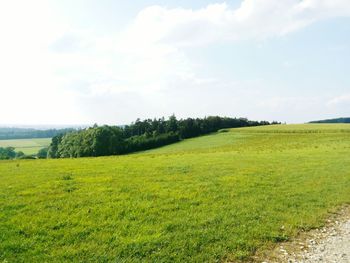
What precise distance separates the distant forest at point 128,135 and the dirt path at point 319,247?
82.9 meters

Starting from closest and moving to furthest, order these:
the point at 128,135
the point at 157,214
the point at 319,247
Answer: the point at 319,247
the point at 157,214
the point at 128,135

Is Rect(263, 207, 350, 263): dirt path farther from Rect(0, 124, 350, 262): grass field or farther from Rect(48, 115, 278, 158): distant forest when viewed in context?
Rect(48, 115, 278, 158): distant forest

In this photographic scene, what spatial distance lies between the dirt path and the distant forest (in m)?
82.9

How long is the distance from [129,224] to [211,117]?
14448 cm

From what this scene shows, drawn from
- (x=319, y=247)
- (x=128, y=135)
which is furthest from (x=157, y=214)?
(x=128, y=135)

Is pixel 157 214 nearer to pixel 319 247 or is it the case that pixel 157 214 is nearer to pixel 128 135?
pixel 319 247

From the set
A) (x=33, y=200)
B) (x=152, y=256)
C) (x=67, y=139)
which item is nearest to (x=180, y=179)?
(x=33, y=200)

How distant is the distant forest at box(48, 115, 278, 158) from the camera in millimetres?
92356

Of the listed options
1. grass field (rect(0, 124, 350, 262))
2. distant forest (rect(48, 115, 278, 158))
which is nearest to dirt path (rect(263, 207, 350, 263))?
Result: grass field (rect(0, 124, 350, 262))

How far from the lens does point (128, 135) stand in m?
150

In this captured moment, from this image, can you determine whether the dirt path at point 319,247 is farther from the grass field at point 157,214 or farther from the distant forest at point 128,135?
the distant forest at point 128,135

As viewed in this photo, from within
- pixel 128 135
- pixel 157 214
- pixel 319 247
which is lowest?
pixel 319 247

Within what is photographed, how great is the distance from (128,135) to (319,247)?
142808 mm

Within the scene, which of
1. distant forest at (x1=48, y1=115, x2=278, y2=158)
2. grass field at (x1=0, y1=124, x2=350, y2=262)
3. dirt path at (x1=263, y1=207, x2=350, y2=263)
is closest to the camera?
dirt path at (x1=263, y1=207, x2=350, y2=263)
